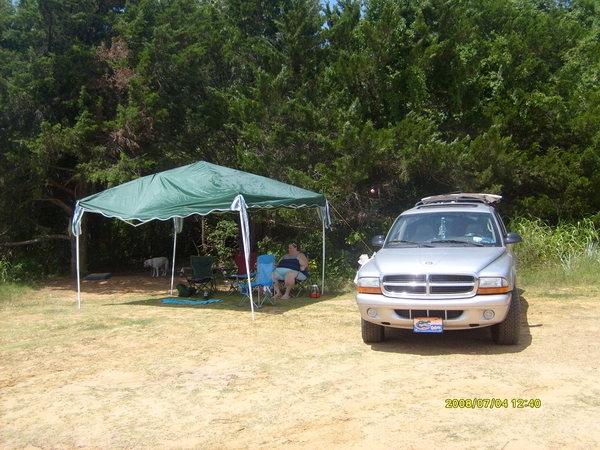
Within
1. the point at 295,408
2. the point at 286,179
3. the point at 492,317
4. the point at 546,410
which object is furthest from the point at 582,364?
the point at 286,179

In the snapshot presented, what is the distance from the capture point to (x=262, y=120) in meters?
14.1

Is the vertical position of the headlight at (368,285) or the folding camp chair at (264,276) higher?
the headlight at (368,285)

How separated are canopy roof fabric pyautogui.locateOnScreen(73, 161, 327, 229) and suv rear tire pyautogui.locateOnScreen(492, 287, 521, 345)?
4927mm

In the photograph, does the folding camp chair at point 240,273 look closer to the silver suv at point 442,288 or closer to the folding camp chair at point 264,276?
the folding camp chair at point 264,276

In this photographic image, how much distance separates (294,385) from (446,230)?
3.26m

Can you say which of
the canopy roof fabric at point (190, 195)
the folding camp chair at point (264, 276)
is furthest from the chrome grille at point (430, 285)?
the folding camp chair at point (264, 276)

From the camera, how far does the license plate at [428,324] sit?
19.6 feet

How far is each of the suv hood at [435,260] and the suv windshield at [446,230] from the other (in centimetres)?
30

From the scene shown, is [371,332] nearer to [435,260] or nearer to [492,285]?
[435,260]

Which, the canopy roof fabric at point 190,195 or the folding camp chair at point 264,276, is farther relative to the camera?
the folding camp chair at point 264,276

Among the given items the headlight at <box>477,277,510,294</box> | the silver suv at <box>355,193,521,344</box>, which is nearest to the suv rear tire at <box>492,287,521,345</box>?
the silver suv at <box>355,193,521,344</box>

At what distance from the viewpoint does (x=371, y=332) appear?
6.75m

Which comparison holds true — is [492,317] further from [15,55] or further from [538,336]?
[15,55]

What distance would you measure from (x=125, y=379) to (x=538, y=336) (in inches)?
200
